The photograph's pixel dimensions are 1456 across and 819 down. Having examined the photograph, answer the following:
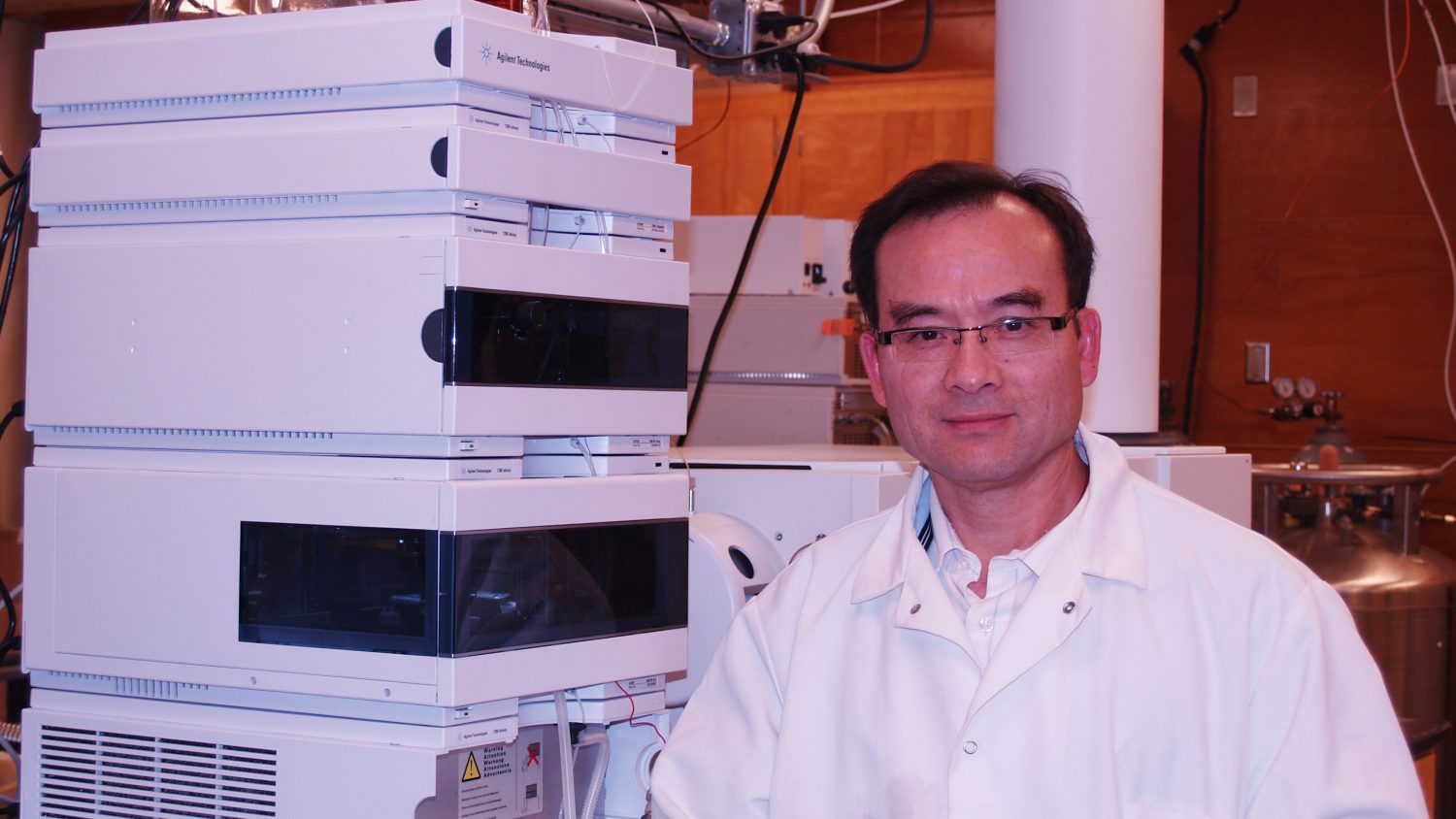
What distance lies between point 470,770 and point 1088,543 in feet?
2.33

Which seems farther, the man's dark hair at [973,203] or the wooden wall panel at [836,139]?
the wooden wall panel at [836,139]

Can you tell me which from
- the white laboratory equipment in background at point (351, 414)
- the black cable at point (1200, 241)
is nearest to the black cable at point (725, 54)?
the white laboratory equipment in background at point (351, 414)

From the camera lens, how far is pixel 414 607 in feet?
4.81

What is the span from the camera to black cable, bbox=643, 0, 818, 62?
2.13 metres

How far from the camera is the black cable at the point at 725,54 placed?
2.13 m

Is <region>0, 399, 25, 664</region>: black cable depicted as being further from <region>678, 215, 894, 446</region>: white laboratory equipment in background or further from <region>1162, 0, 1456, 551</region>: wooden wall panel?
<region>1162, 0, 1456, 551</region>: wooden wall panel

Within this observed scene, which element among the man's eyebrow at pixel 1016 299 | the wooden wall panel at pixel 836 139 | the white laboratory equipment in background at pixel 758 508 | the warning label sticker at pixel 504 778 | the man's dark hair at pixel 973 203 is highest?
the wooden wall panel at pixel 836 139

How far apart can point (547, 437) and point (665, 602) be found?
24 centimetres

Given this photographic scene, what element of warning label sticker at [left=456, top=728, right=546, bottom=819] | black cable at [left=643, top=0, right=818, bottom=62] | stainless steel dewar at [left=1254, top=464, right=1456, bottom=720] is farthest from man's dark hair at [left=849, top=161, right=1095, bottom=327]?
stainless steel dewar at [left=1254, top=464, right=1456, bottom=720]

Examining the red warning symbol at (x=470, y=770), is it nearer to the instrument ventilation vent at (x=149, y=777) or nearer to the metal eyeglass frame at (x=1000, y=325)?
the instrument ventilation vent at (x=149, y=777)

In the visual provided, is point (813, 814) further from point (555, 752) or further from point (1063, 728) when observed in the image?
point (555, 752)

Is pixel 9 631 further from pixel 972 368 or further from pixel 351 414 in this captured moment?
pixel 972 368

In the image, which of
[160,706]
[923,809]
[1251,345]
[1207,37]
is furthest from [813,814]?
[1207,37]

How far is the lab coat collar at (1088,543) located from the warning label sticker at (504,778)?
46 cm
